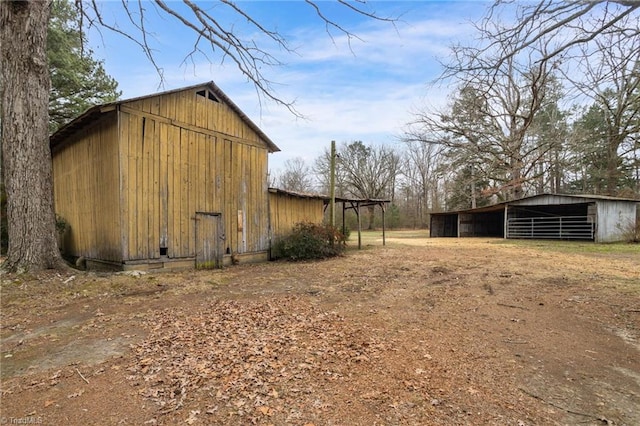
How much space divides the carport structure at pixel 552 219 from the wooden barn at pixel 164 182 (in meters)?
17.2

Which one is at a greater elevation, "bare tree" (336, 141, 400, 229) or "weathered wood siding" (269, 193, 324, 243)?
"bare tree" (336, 141, 400, 229)

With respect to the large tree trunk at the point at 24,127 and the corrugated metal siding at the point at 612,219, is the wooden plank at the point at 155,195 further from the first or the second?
the corrugated metal siding at the point at 612,219

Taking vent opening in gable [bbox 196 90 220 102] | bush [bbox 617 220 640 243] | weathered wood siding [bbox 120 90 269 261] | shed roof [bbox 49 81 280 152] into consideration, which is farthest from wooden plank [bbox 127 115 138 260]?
bush [bbox 617 220 640 243]

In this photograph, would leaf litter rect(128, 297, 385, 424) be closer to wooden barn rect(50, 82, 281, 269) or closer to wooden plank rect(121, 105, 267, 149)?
wooden barn rect(50, 82, 281, 269)

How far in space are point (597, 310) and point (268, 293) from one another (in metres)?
5.82

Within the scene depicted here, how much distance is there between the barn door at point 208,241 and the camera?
33.7ft

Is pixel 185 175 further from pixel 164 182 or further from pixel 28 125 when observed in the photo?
pixel 28 125

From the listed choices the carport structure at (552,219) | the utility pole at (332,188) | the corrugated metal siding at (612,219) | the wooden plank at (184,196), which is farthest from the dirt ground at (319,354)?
the carport structure at (552,219)

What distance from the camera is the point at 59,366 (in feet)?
11.1

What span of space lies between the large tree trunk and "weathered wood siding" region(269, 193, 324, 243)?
7.18 metres

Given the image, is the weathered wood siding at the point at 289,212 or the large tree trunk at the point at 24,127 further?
the weathered wood siding at the point at 289,212

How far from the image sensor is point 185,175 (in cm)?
1001

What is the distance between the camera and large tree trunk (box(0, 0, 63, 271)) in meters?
6.70

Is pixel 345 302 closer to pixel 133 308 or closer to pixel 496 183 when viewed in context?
pixel 133 308
